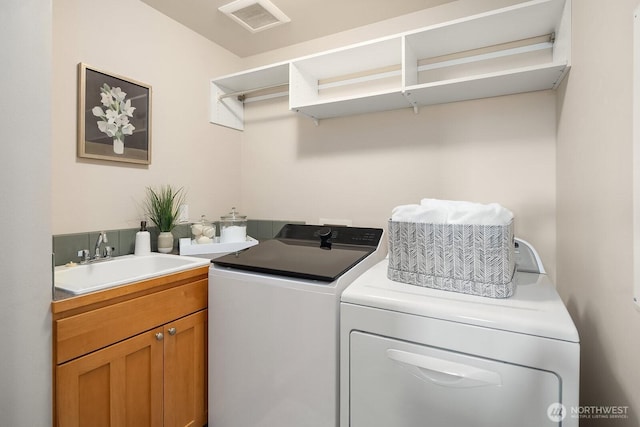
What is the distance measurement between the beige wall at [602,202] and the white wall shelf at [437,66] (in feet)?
0.65

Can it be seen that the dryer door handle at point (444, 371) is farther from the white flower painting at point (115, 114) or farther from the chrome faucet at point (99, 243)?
the white flower painting at point (115, 114)

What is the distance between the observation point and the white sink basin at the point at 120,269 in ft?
4.54

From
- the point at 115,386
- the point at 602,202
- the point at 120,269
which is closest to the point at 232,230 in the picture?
the point at 120,269

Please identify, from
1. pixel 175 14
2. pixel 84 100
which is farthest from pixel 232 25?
pixel 84 100

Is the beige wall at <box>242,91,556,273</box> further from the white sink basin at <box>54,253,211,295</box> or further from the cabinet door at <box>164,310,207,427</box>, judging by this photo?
the cabinet door at <box>164,310,207,427</box>

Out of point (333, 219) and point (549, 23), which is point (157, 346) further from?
point (549, 23)

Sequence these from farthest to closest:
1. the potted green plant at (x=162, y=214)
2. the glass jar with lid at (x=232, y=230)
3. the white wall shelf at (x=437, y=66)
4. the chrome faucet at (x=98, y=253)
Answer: the glass jar with lid at (x=232, y=230) < the potted green plant at (x=162, y=214) < the chrome faucet at (x=98, y=253) < the white wall shelf at (x=437, y=66)

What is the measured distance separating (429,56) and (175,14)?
162 cm

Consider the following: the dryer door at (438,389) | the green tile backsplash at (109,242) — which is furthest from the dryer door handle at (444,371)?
the green tile backsplash at (109,242)

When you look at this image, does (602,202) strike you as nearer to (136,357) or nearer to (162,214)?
(136,357)

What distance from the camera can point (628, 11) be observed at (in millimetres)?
832

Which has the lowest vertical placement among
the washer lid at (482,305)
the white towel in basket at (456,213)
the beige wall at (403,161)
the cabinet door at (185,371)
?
the cabinet door at (185,371)

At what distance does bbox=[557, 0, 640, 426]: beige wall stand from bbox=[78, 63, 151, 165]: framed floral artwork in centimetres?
215

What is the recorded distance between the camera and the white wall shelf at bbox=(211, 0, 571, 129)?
1.49 m
